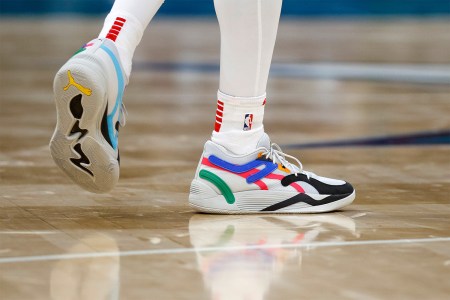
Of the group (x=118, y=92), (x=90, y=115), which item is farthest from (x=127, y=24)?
(x=90, y=115)

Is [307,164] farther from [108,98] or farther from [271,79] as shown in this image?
[271,79]

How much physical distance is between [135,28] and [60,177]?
1.94ft

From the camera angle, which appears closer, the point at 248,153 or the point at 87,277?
the point at 87,277

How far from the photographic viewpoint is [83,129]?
2191 mm

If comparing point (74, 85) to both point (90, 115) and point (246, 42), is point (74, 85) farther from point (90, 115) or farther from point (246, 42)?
point (246, 42)

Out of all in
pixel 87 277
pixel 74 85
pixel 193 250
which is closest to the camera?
pixel 87 277

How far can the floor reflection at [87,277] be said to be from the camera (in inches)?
64.3

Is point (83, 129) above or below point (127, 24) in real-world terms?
below

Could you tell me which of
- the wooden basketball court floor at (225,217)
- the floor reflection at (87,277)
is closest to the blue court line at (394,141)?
the wooden basketball court floor at (225,217)

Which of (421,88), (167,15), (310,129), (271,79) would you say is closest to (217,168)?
(310,129)

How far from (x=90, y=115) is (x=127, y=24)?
0.27 m

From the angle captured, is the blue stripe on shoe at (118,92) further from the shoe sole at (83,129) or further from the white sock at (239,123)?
the white sock at (239,123)

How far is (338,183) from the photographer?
244 cm

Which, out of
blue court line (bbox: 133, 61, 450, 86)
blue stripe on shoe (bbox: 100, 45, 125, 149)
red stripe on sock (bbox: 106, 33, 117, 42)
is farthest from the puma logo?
blue court line (bbox: 133, 61, 450, 86)
